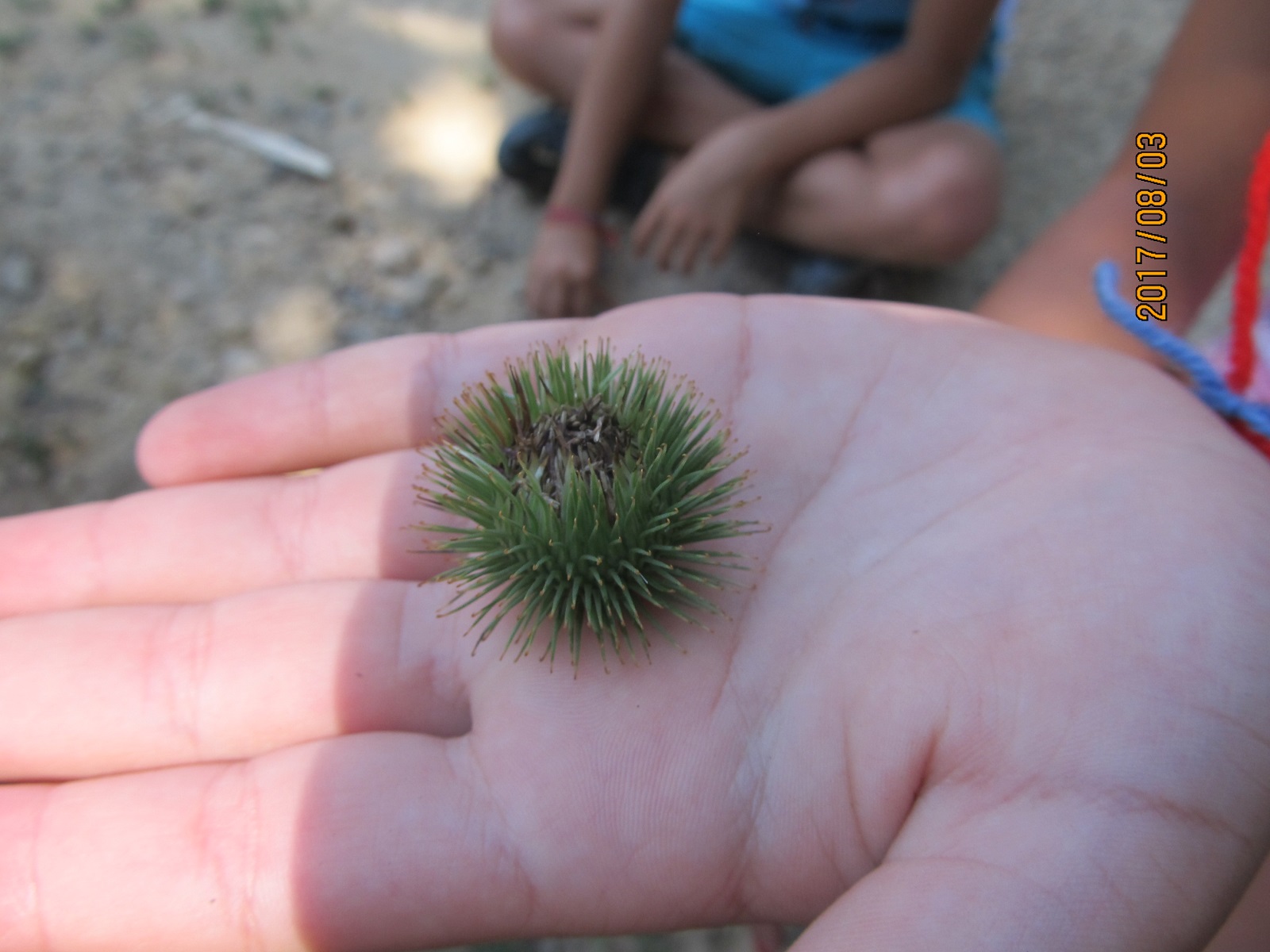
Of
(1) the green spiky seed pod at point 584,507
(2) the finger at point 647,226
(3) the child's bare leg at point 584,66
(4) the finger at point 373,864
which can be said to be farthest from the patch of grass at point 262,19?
(4) the finger at point 373,864

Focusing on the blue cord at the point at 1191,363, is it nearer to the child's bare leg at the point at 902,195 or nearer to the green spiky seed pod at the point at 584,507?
the child's bare leg at the point at 902,195

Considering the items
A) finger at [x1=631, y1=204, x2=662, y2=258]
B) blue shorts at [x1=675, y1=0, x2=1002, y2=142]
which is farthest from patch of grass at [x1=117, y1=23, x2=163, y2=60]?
finger at [x1=631, y1=204, x2=662, y2=258]

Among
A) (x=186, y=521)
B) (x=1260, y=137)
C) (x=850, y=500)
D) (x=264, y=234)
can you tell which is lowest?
(x=186, y=521)

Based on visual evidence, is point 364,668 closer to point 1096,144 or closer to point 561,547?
point 561,547

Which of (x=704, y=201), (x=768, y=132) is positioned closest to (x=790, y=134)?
(x=768, y=132)

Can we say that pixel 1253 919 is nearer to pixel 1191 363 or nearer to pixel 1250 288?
pixel 1191 363

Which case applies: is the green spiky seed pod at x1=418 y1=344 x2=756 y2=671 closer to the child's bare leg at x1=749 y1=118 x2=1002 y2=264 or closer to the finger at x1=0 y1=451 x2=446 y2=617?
the finger at x1=0 y1=451 x2=446 y2=617

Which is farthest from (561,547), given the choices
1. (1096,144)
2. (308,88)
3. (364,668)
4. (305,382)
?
(1096,144)

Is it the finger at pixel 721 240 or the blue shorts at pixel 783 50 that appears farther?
the blue shorts at pixel 783 50

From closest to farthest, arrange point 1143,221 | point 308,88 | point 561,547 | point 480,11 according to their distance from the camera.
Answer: point 561,547 < point 1143,221 < point 308,88 < point 480,11
